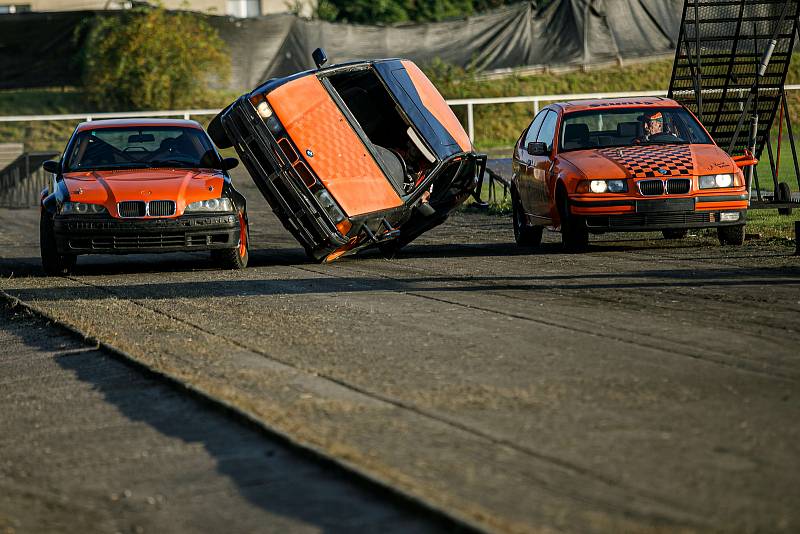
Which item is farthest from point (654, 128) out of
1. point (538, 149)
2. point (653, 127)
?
point (538, 149)

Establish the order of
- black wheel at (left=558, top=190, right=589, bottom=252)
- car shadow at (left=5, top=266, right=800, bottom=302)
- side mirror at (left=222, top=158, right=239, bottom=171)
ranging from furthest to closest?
1. side mirror at (left=222, top=158, right=239, bottom=171)
2. black wheel at (left=558, top=190, right=589, bottom=252)
3. car shadow at (left=5, top=266, right=800, bottom=302)

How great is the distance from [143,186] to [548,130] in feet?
15.9

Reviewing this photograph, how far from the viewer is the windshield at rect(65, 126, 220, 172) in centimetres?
1535

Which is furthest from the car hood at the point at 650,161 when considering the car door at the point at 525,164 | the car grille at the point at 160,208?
the car grille at the point at 160,208

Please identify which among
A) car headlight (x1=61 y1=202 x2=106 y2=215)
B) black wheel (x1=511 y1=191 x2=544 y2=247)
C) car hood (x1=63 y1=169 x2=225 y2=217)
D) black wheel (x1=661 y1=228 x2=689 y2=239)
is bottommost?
black wheel (x1=661 y1=228 x2=689 y2=239)

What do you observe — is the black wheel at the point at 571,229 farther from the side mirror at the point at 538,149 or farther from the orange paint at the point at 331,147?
the orange paint at the point at 331,147

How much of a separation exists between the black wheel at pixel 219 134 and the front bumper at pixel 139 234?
3.27 ft

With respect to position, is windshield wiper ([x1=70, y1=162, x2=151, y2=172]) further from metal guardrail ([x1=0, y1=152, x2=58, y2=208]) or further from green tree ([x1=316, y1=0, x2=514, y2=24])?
green tree ([x1=316, y1=0, x2=514, y2=24])

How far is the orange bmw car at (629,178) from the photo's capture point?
47.2ft

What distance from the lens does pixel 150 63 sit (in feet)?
118

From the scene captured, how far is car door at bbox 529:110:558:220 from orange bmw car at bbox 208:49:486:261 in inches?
28.8

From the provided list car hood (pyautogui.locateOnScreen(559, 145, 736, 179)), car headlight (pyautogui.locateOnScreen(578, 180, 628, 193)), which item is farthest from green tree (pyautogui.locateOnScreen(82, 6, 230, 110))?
car headlight (pyautogui.locateOnScreen(578, 180, 628, 193))

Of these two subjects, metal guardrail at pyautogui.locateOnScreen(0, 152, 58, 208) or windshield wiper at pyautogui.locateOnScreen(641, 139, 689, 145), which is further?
metal guardrail at pyautogui.locateOnScreen(0, 152, 58, 208)

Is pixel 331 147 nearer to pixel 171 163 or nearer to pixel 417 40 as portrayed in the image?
pixel 171 163
